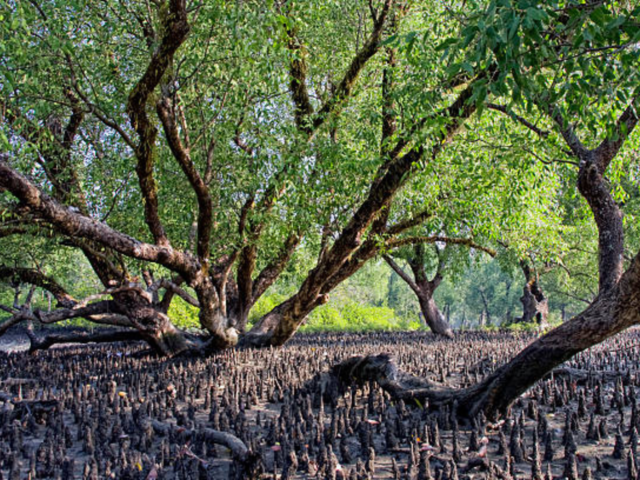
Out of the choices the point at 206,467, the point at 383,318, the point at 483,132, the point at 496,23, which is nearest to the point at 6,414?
the point at 206,467

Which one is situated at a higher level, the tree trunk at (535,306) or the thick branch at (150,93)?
the thick branch at (150,93)

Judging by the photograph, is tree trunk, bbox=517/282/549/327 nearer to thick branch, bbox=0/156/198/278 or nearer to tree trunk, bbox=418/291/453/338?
tree trunk, bbox=418/291/453/338

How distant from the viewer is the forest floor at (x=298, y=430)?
3.74 m

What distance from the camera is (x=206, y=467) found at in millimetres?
3838

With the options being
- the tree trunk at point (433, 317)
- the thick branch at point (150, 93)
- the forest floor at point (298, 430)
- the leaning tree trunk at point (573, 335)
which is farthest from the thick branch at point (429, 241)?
the tree trunk at point (433, 317)

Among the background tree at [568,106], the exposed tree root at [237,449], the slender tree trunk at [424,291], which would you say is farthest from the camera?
the slender tree trunk at [424,291]

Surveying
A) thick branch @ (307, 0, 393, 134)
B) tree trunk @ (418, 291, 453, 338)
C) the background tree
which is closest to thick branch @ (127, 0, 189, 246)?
thick branch @ (307, 0, 393, 134)

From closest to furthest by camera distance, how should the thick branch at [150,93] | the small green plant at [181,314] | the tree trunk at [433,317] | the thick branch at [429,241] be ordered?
the thick branch at [150,93] → the thick branch at [429,241] → the tree trunk at [433,317] → the small green plant at [181,314]

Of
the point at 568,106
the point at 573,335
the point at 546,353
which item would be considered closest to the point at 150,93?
the point at 568,106

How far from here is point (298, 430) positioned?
4.61m

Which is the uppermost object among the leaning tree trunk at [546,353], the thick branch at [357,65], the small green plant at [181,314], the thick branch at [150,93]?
the thick branch at [357,65]

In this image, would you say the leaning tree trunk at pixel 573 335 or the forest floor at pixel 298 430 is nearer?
the forest floor at pixel 298 430

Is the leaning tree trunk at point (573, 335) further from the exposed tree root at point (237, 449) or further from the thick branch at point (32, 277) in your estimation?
the thick branch at point (32, 277)

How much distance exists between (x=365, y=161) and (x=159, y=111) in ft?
9.47
